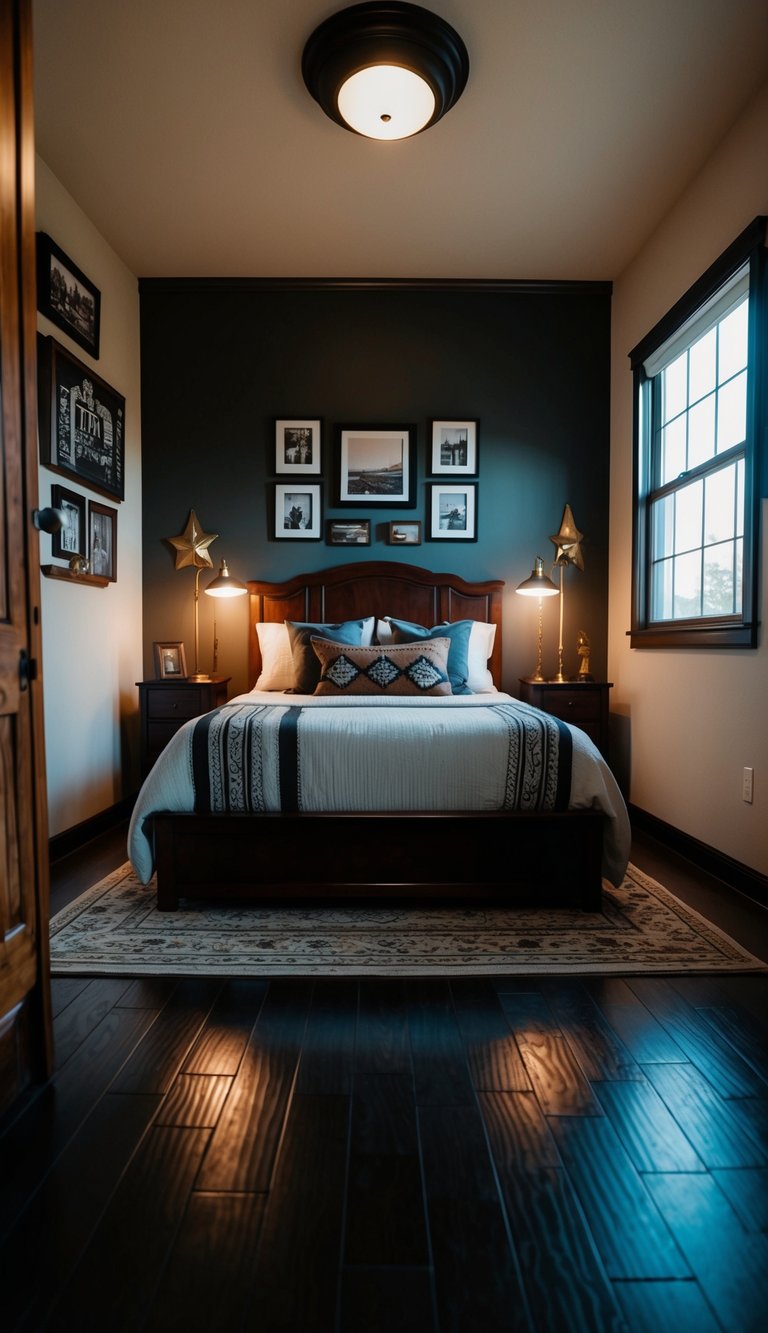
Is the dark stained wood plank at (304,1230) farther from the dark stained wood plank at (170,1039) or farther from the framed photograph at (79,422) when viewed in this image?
the framed photograph at (79,422)

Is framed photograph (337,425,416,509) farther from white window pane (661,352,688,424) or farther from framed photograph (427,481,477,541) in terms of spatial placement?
white window pane (661,352,688,424)

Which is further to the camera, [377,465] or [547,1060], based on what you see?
[377,465]

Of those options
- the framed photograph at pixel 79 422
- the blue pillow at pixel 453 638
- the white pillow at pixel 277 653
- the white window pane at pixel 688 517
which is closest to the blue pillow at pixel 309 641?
the white pillow at pixel 277 653

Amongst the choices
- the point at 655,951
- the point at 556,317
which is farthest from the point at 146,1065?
the point at 556,317

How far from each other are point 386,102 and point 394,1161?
3414 mm

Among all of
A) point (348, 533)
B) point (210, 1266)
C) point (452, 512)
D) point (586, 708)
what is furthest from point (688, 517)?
point (210, 1266)

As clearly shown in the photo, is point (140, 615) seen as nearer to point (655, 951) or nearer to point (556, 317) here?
point (556, 317)

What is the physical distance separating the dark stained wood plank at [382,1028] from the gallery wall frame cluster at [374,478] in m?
3.04

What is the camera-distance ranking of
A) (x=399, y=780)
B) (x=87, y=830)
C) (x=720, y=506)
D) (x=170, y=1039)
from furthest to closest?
(x=87, y=830), (x=720, y=506), (x=399, y=780), (x=170, y=1039)

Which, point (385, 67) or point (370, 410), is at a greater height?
point (385, 67)

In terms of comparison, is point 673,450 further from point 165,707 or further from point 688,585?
point 165,707

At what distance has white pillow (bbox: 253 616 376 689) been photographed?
3.99 m

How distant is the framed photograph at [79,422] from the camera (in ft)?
10.6

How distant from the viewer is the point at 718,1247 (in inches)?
44.1
